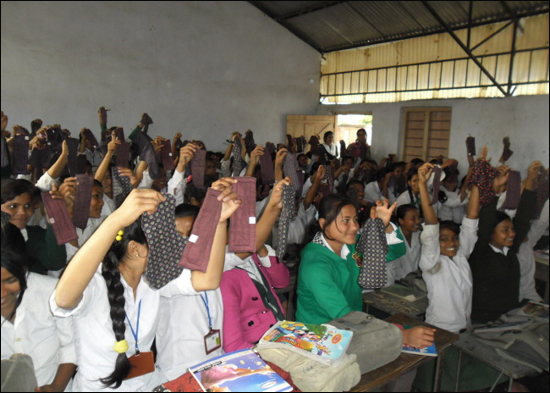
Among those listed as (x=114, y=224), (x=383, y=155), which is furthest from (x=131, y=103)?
(x=383, y=155)

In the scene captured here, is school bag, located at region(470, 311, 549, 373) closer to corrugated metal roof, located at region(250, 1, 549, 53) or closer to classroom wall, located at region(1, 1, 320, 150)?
corrugated metal roof, located at region(250, 1, 549, 53)

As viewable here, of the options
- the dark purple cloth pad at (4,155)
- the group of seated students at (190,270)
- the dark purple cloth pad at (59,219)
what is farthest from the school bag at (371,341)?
the dark purple cloth pad at (4,155)

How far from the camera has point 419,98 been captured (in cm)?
594

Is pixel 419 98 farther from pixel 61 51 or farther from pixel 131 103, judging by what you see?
pixel 61 51

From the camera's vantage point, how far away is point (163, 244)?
1302 mm

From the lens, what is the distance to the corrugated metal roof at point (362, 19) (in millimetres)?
2828

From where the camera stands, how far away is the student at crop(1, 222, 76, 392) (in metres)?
1.01

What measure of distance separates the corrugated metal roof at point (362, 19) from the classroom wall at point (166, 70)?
14 cm

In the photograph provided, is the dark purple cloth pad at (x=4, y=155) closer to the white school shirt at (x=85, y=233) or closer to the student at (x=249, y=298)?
the white school shirt at (x=85, y=233)

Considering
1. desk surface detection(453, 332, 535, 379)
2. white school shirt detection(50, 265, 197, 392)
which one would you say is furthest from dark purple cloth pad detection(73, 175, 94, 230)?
desk surface detection(453, 332, 535, 379)

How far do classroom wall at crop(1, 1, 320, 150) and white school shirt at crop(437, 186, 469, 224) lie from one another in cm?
210

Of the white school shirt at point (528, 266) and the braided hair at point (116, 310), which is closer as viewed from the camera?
the braided hair at point (116, 310)

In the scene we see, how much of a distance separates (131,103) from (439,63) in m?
4.10

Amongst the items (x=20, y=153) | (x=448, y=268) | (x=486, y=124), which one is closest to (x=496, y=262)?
(x=448, y=268)
